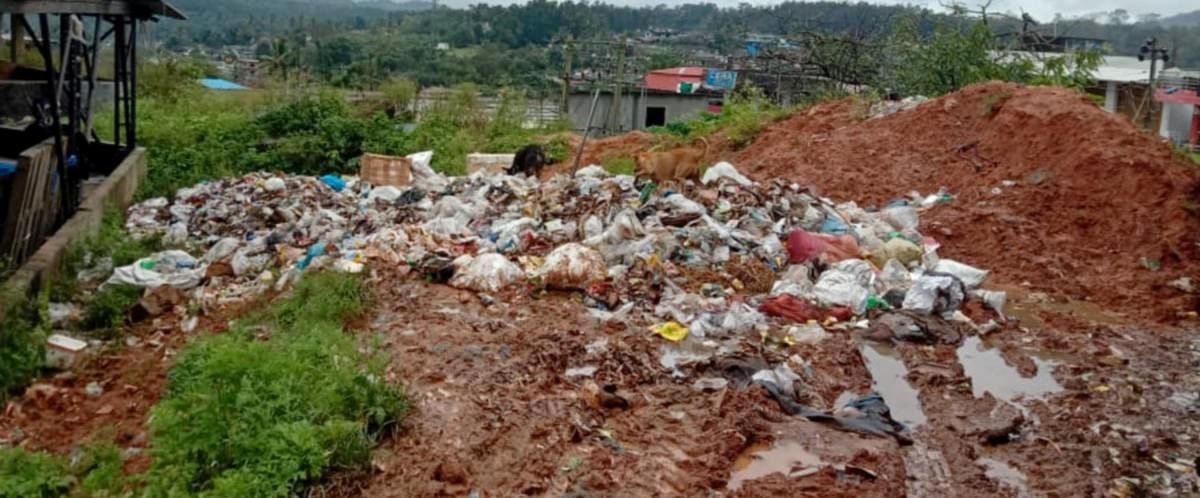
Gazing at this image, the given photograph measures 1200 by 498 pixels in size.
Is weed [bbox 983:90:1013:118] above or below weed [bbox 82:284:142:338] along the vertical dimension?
above

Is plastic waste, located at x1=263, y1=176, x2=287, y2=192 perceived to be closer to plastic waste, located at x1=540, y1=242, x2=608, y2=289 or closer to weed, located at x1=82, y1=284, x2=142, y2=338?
weed, located at x1=82, y1=284, x2=142, y2=338

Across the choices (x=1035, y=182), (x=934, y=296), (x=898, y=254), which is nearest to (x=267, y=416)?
(x=934, y=296)

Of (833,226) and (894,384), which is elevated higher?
(833,226)

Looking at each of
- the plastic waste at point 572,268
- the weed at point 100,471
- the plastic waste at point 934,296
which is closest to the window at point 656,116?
the plastic waste at point 572,268

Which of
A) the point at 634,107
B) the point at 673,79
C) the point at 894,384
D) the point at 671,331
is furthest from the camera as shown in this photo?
the point at 673,79

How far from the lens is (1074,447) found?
459 centimetres

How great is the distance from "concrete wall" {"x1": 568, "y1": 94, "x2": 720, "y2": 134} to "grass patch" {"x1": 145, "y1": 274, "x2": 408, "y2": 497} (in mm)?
16223

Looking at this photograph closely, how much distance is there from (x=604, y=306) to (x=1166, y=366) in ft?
12.5

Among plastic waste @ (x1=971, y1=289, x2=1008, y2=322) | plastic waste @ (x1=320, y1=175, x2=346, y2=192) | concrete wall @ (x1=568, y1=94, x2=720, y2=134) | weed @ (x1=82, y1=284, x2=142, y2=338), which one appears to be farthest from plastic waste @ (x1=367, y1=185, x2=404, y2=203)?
concrete wall @ (x1=568, y1=94, x2=720, y2=134)

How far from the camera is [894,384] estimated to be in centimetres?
556

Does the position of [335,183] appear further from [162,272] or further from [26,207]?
[26,207]

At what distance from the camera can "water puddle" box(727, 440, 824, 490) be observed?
4.17 meters

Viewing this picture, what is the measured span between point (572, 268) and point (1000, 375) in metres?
3.11

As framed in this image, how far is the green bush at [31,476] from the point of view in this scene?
3707 mm
